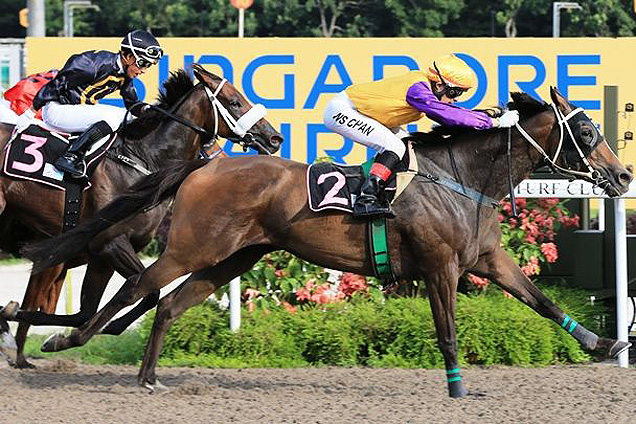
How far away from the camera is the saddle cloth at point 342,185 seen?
608cm

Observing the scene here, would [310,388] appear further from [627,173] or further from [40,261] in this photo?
[627,173]

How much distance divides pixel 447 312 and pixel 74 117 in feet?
7.78

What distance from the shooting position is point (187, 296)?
6.38 metres

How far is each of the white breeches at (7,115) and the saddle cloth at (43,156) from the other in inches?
15.9

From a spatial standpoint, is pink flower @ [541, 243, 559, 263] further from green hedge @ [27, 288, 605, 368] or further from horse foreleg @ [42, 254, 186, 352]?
horse foreleg @ [42, 254, 186, 352]

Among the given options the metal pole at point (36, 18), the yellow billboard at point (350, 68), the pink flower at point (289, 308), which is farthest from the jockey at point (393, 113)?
the metal pole at point (36, 18)

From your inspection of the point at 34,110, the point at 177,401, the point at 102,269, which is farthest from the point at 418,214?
the point at 34,110

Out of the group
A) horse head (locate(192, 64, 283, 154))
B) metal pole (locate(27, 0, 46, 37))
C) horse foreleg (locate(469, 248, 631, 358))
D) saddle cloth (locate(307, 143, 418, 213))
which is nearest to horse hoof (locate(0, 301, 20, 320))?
horse head (locate(192, 64, 283, 154))

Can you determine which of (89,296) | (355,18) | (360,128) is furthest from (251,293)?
(355,18)

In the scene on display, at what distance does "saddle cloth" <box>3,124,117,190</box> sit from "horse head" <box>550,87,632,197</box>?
98.8 inches

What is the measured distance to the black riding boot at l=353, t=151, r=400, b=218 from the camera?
19.7ft

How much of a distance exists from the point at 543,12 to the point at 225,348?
78.5 ft

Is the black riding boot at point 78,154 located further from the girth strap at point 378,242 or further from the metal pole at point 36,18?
the metal pole at point 36,18

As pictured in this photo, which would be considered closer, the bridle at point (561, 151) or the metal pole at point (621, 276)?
the bridle at point (561, 151)
